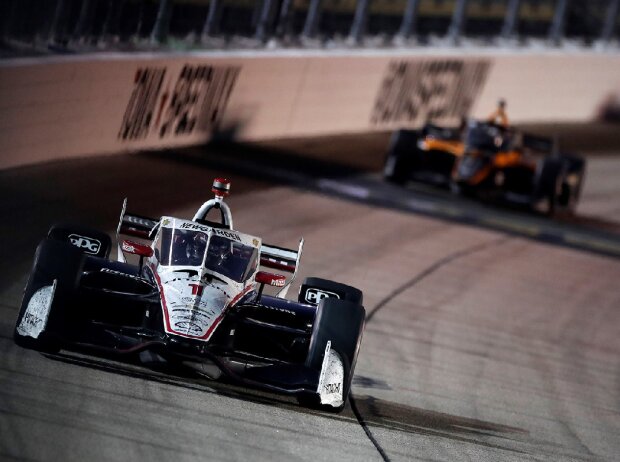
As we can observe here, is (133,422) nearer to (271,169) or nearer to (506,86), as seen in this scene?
(271,169)

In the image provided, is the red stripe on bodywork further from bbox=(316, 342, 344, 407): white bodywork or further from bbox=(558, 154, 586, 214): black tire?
bbox=(558, 154, 586, 214): black tire

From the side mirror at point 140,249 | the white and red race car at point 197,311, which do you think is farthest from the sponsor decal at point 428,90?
the side mirror at point 140,249

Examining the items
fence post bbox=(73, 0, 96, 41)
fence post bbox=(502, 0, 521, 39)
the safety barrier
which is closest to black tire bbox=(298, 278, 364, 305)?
the safety barrier

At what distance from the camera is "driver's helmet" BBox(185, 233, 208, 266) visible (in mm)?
10766

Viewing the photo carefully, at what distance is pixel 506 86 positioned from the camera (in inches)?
1490

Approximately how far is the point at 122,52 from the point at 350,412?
11.7 meters

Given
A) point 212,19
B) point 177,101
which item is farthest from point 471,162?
point 177,101

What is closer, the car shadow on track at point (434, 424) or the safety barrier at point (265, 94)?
the car shadow on track at point (434, 424)

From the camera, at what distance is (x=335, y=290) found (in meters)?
11.7

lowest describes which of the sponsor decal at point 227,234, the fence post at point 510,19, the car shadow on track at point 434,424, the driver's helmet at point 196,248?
the car shadow on track at point 434,424

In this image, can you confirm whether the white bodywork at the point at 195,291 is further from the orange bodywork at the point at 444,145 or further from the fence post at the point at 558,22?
the fence post at the point at 558,22

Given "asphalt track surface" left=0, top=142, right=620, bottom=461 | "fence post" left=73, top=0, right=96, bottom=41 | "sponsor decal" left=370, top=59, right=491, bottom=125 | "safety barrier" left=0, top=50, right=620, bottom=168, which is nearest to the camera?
"asphalt track surface" left=0, top=142, right=620, bottom=461

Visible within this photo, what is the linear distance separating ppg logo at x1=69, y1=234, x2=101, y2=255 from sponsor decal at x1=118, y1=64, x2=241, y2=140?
984 centimetres

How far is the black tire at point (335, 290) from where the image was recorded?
11.7 m
